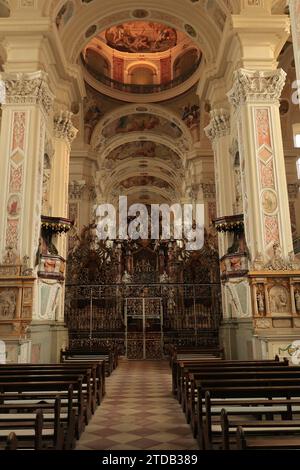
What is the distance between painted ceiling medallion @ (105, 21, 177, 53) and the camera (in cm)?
2158

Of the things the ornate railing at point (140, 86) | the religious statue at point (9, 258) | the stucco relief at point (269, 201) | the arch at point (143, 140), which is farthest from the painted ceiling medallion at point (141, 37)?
the religious statue at point (9, 258)

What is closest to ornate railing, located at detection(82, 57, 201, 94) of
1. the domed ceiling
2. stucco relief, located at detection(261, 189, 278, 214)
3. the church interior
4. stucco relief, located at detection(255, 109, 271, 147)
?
the domed ceiling

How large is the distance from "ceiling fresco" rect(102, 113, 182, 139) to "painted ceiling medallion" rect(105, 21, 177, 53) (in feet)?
11.9

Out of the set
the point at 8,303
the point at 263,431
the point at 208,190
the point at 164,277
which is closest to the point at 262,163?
the point at 8,303

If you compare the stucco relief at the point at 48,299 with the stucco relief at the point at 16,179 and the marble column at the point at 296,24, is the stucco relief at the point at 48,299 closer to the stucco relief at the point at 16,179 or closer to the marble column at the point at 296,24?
the stucco relief at the point at 16,179

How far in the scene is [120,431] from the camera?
4766mm

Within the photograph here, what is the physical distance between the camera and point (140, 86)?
22266 millimetres

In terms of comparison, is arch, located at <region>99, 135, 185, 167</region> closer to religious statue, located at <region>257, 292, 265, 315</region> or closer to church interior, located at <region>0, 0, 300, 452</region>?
church interior, located at <region>0, 0, 300, 452</region>

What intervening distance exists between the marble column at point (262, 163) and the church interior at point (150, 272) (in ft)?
0.11

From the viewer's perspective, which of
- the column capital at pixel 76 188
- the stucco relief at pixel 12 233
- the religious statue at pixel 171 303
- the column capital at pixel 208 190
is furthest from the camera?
the column capital at pixel 76 188

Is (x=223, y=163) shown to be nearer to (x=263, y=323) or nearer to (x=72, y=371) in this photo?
(x=263, y=323)

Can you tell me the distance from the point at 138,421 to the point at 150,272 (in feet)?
45.2

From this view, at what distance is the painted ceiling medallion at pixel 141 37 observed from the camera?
850 inches
